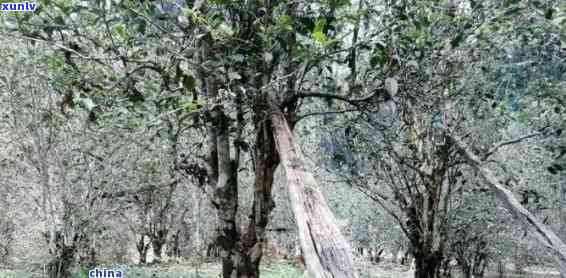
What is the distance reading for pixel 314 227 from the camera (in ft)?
4.01

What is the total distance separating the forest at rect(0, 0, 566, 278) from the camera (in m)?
2.12

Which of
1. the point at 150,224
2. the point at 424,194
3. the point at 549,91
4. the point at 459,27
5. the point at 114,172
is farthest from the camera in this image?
the point at 150,224

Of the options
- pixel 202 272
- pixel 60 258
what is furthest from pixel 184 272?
pixel 60 258

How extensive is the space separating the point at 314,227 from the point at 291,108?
146cm

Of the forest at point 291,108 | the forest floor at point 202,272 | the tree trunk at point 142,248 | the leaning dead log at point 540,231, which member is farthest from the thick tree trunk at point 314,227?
the tree trunk at point 142,248

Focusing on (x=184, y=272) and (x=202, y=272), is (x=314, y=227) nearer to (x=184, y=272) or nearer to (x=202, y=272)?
(x=202, y=272)

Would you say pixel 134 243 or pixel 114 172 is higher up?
pixel 114 172

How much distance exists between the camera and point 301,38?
2.22 m

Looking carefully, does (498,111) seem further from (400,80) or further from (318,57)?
(318,57)

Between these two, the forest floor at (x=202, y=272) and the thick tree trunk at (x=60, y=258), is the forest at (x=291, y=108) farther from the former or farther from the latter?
the forest floor at (x=202, y=272)

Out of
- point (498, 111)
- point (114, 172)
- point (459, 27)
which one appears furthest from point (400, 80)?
point (114, 172)

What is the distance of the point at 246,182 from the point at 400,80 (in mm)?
10195

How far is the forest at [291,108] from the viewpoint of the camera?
212 centimetres

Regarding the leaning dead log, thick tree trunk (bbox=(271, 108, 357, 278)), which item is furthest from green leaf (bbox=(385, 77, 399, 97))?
the leaning dead log
